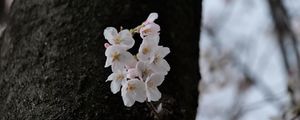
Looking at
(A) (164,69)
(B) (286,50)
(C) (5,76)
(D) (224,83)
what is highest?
(A) (164,69)

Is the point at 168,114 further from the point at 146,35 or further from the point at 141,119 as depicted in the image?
the point at 146,35

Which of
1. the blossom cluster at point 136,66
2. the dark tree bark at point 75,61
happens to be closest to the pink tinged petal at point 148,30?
the blossom cluster at point 136,66

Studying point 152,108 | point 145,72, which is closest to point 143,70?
point 145,72

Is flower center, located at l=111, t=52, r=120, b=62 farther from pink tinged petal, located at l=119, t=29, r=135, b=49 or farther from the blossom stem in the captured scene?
the blossom stem

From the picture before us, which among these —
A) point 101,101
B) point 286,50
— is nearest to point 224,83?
point 286,50

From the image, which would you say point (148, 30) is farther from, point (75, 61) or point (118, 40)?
point (75, 61)

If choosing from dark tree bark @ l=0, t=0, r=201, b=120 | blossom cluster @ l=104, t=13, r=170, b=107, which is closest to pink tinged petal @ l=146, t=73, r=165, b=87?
blossom cluster @ l=104, t=13, r=170, b=107
